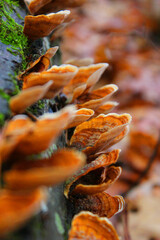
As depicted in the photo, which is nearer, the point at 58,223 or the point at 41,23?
the point at 58,223

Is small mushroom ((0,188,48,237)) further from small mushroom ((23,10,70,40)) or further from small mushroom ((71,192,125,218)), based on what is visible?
small mushroom ((23,10,70,40))

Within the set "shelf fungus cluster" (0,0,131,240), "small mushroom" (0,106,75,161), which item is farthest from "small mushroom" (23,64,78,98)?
"small mushroom" (0,106,75,161)

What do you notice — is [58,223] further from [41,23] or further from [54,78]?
[41,23]

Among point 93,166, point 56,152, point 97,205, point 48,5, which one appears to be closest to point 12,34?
point 48,5

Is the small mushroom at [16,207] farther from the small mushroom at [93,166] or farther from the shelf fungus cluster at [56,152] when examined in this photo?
the small mushroom at [93,166]

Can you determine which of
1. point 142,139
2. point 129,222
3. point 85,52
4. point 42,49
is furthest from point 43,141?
point 85,52

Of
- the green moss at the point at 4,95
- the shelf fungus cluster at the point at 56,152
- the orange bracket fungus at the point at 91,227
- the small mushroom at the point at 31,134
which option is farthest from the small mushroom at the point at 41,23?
the orange bracket fungus at the point at 91,227

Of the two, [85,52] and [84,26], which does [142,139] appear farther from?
[84,26]

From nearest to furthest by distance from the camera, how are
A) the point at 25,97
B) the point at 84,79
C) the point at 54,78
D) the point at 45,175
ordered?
the point at 45,175
the point at 25,97
the point at 54,78
the point at 84,79
